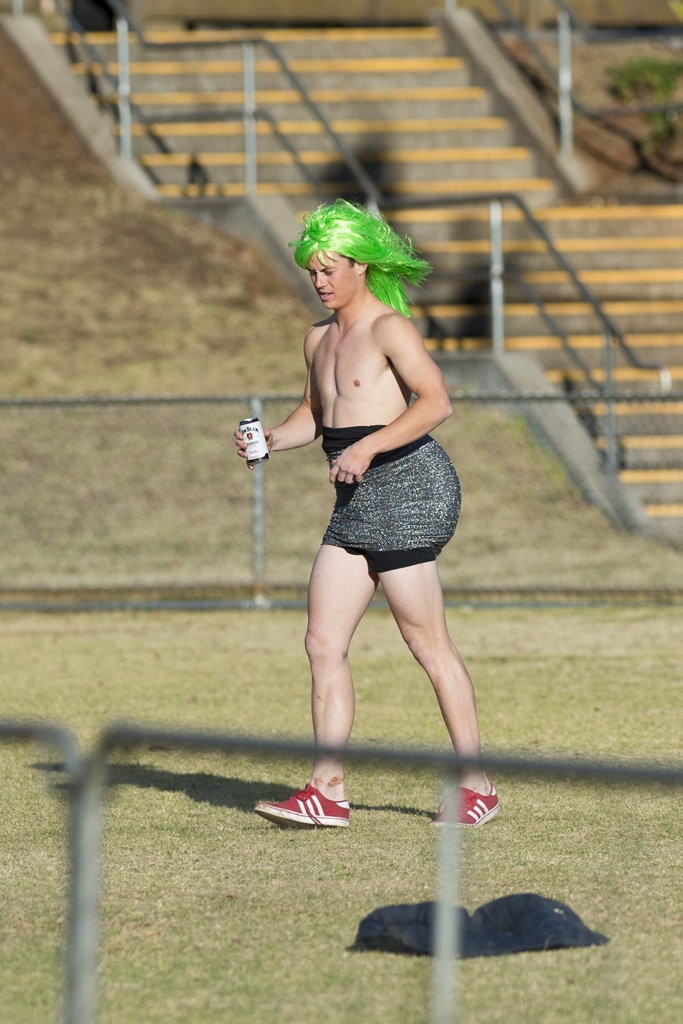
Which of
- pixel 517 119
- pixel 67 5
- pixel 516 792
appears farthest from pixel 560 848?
pixel 67 5

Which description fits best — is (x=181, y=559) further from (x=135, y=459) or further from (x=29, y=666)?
(x=29, y=666)

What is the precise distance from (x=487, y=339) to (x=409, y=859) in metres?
12.5

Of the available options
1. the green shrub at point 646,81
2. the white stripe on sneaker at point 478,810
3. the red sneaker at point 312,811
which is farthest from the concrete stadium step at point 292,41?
the white stripe on sneaker at point 478,810

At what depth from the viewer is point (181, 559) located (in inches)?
527

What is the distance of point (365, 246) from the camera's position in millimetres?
5773

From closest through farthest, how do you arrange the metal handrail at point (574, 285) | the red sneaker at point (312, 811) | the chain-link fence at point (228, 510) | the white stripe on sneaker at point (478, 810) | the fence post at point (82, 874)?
the fence post at point (82, 874), the white stripe on sneaker at point (478, 810), the red sneaker at point (312, 811), the chain-link fence at point (228, 510), the metal handrail at point (574, 285)

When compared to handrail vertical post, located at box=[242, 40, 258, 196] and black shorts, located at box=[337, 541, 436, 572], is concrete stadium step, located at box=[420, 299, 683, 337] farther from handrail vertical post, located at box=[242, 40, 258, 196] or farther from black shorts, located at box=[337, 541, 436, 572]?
black shorts, located at box=[337, 541, 436, 572]

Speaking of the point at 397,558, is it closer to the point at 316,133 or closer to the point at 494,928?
the point at 494,928

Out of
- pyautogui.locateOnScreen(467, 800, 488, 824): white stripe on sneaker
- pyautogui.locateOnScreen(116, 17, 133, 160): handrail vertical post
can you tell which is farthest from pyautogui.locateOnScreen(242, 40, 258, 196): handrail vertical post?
pyautogui.locateOnScreen(467, 800, 488, 824): white stripe on sneaker

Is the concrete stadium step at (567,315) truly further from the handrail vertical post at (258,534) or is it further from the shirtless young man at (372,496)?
the shirtless young man at (372,496)

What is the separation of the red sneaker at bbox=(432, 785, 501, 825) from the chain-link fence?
23.4 feet

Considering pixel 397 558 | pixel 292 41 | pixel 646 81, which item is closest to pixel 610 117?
pixel 646 81

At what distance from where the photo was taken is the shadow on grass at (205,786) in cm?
605

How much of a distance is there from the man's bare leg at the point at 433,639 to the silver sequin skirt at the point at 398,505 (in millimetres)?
104
